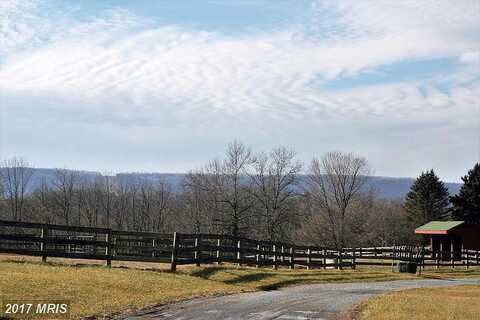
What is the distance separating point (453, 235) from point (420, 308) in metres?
40.5

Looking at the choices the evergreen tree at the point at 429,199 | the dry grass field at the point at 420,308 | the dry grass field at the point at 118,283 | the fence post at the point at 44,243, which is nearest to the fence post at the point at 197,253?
the dry grass field at the point at 118,283

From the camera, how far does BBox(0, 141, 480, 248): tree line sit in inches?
2854

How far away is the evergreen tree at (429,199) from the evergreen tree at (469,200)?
14.9 feet

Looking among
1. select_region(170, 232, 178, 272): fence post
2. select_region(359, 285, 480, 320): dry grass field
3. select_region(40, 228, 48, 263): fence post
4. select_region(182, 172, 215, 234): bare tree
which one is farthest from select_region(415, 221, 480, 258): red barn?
select_region(40, 228, 48, 263): fence post

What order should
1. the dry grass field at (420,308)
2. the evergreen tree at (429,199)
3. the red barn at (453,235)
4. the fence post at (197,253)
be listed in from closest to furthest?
the dry grass field at (420,308) → the fence post at (197,253) → the red barn at (453,235) → the evergreen tree at (429,199)

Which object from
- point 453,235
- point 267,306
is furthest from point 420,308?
point 453,235

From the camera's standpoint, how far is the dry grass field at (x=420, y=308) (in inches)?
631

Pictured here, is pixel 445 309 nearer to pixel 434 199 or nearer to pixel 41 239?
pixel 41 239

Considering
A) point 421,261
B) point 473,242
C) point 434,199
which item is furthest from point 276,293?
point 434,199

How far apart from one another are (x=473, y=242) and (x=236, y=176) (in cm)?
2703

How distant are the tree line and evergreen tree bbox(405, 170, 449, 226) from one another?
123mm

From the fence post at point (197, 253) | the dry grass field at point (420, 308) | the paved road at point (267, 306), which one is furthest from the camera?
the fence post at point (197, 253)

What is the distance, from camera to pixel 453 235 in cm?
5559

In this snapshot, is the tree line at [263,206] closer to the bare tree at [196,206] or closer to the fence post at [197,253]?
the bare tree at [196,206]
